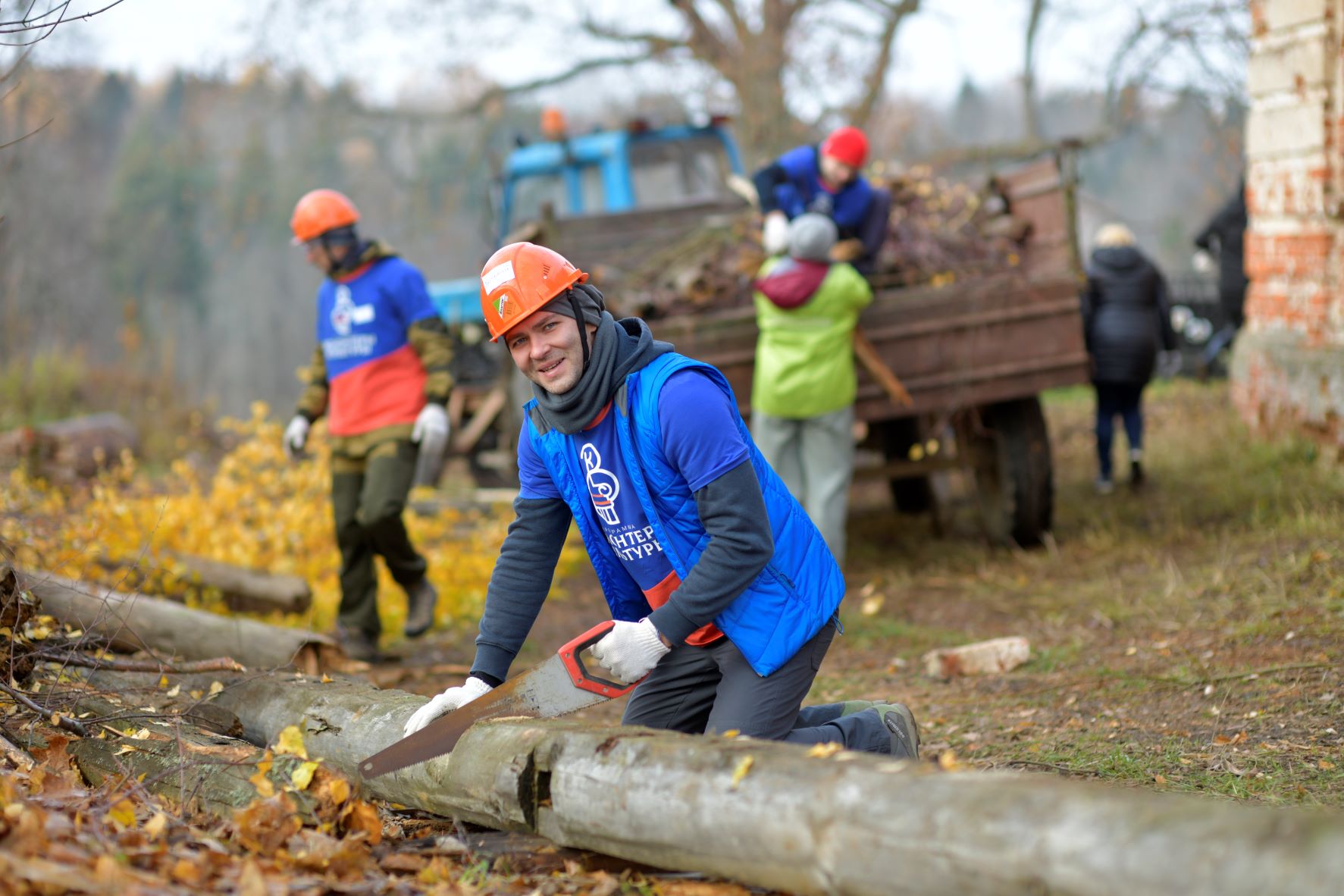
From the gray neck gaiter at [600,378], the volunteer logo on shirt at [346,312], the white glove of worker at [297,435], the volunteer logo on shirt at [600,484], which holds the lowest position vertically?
the white glove of worker at [297,435]

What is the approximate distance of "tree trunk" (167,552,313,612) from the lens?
20.8 feet

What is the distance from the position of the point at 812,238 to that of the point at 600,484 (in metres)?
3.33

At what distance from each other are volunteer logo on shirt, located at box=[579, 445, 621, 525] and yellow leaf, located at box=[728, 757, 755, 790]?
2.87 ft

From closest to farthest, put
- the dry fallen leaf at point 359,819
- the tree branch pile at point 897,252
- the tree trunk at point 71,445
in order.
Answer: the dry fallen leaf at point 359,819, the tree branch pile at point 897,252, the tree trunk at point 71,445

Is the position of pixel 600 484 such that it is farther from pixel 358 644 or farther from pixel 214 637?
pixel 358 644

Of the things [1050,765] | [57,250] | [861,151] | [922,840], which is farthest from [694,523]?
[57,250]

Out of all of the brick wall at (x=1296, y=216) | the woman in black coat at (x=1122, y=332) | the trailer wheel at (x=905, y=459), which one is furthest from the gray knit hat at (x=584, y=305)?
the woman in black coat at (x=1122, y=332)

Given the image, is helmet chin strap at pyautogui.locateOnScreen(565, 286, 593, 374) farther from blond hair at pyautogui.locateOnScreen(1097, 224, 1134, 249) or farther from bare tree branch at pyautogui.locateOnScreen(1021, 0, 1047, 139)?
bare tree branch at pyautogui.locateOnScreen(1021, 0, 1047, 139)

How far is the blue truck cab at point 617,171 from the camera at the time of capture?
10516 millimetres

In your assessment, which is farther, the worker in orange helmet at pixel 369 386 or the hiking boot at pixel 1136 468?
the hiking boot at pixel 1136 468

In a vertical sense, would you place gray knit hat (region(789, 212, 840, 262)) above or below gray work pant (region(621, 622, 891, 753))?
above

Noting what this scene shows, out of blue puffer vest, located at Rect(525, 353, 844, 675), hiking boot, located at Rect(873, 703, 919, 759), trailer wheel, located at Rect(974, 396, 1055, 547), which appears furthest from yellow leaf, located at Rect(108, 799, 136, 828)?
trailer wheel, located at Rect(974, 396, 1055, 547)

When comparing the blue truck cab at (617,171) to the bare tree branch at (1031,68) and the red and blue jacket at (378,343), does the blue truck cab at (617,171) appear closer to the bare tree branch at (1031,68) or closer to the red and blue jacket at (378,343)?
the red and blue jacket at (378,343)

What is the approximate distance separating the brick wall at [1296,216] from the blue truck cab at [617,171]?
4.15m
